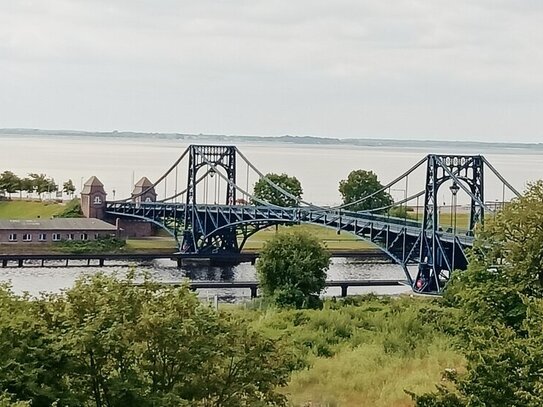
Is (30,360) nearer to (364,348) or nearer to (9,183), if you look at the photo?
(364,348)

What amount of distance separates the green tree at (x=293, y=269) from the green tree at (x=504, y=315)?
26.3 ft

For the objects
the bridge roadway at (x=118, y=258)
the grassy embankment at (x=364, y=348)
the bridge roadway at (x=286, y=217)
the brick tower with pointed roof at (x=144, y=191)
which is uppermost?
the brick tower with pointed roof at (x=144, y=191)

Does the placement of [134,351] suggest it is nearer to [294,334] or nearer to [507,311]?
[507,311]

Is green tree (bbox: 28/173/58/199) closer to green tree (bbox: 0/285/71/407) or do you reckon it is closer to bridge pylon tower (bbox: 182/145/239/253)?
bridge pylon tower (bbox: 182/145/239/253)

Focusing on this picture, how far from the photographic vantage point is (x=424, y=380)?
2005cm

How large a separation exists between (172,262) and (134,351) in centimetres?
4308

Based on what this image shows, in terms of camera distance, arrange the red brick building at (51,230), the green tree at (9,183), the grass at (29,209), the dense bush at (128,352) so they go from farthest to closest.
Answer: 1. the green tree at (9,183)
2. the grass at (29,209)
3. the red brick building at (51,230)
4. the dense bush at (128,352)

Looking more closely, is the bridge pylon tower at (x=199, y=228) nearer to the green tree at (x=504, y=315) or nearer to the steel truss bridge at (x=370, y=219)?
the steel truss bridge at (x=370, y=219)

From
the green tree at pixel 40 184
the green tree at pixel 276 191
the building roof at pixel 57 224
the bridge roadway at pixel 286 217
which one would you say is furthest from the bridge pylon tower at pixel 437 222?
the green tree at pixel 40 184

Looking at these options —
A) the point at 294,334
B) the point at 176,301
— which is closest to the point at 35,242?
the point at 294,334

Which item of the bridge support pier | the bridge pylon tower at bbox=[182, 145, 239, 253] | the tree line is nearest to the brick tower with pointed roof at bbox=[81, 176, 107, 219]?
the bridge pylon tower at bbox=[182, 145, 239, 253]

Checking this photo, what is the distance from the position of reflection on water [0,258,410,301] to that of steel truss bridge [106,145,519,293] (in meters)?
2.01

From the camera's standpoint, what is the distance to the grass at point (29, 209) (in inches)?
2539

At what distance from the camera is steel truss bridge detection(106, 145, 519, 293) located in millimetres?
38031
